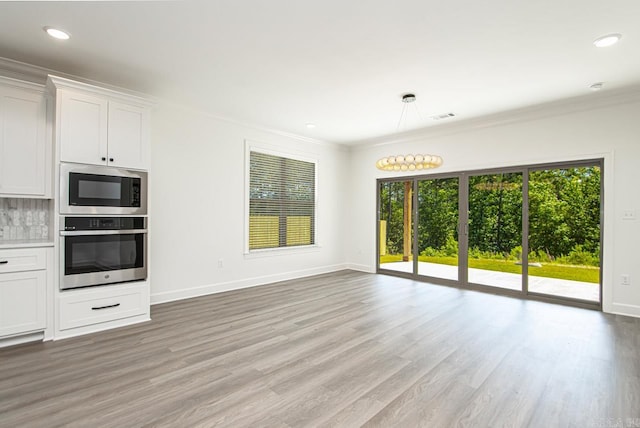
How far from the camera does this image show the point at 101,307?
3326mm

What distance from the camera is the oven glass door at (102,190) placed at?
321cm

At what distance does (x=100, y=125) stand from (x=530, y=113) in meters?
5.69

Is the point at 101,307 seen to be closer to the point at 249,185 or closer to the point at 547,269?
the point at 249,185

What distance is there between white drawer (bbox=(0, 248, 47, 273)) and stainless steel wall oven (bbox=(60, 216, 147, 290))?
0.53 ft

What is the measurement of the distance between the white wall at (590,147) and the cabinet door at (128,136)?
183 inches

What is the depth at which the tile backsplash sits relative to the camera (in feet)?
10.7

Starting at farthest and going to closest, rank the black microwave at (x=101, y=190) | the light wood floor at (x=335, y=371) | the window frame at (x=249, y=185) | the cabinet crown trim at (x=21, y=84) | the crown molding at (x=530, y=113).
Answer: the window frame at (x=249, y=185), the crown molding at (x=530, y=113), the black microwave at (x=101, y=190), the cabinet crown trim at (x=21, y=84), the light wood floor at (x=335, y=371)

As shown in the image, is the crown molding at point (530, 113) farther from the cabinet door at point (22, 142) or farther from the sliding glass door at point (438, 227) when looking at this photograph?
the cabinet door at point (22, 142)

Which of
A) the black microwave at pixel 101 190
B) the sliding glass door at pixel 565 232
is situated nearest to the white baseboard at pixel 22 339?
the black microwave at pixel 101 190

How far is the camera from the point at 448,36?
9.01 ft

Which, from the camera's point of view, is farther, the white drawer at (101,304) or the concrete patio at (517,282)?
the concrete patio at (517,282)

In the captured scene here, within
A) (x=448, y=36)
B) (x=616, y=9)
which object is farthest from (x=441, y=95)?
(x=616, y=9)

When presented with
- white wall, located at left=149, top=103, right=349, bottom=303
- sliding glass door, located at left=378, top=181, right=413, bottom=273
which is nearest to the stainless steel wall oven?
white wall, located at left=149, top=103, right=349, bottom=303

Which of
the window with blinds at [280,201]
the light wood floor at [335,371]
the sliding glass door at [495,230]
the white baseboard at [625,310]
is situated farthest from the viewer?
the window with blinds at [280,201]
